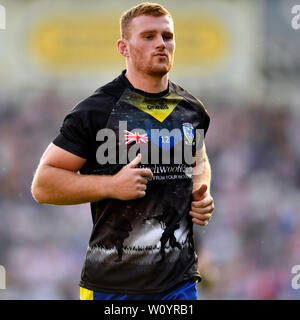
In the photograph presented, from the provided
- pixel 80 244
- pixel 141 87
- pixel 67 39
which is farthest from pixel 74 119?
pixel 67 39

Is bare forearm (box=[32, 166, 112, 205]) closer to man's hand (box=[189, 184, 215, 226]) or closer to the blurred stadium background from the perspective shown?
man's hand (box=[189, 184, 215, 226])

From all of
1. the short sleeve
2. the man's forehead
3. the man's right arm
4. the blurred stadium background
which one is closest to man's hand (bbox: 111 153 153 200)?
the man's right arm

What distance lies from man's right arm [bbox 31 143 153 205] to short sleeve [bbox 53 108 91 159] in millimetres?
28

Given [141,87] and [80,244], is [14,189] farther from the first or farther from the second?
[141,87]

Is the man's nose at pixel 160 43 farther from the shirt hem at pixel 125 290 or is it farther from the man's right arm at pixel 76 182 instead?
the shirt hem at pixel 125 290

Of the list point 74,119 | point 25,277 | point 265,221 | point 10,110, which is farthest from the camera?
point 10,110

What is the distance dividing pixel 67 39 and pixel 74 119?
315 inches

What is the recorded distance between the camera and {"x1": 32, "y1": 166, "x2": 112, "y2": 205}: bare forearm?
2.83 metres

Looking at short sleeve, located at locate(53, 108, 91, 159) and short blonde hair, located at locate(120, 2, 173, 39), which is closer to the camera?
short sleeve, located at locate(53, 108, 91, 159)

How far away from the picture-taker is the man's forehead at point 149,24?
2.98 m

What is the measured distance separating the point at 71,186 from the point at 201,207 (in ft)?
2.24

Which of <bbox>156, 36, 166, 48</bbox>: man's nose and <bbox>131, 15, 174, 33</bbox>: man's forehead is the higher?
<bbox>131, 15, 174, 33</bbox>: man's forehead

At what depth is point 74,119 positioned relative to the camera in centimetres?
287
